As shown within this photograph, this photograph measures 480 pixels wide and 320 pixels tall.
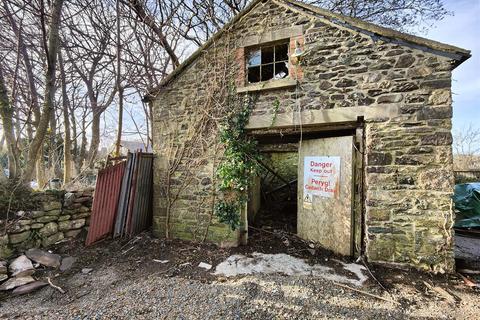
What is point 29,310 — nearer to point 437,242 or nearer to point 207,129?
point 207,129

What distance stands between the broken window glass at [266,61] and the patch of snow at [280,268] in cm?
359

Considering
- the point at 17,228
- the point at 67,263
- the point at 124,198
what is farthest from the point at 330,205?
the point at 17,228

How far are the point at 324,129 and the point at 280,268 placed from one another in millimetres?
2730

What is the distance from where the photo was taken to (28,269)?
11.5ft

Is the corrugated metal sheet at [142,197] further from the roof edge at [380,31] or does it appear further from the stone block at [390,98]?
the stone block at [390,98]

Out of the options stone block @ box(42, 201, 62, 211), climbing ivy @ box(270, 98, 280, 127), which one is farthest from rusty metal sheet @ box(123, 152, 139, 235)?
climbing ivy @ box(270, 98, 280, 127)

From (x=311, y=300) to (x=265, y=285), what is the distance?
671 mm

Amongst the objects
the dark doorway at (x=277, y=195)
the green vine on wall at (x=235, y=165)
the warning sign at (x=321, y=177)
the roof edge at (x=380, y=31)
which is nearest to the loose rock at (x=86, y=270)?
the green vine on wall at (x=235, y=165)

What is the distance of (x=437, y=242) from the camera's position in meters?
3.44

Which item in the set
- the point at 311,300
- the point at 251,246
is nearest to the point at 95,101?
the point at 251,246

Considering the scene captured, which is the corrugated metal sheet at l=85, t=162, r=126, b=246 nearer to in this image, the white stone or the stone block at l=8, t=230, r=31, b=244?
the stone block at l=8, t=230, r=31, b=244

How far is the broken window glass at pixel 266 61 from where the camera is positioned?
4.57 meters

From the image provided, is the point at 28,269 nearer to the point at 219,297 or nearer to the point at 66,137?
the point at 219,297

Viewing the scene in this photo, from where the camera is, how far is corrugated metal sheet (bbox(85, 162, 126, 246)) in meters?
4.50
